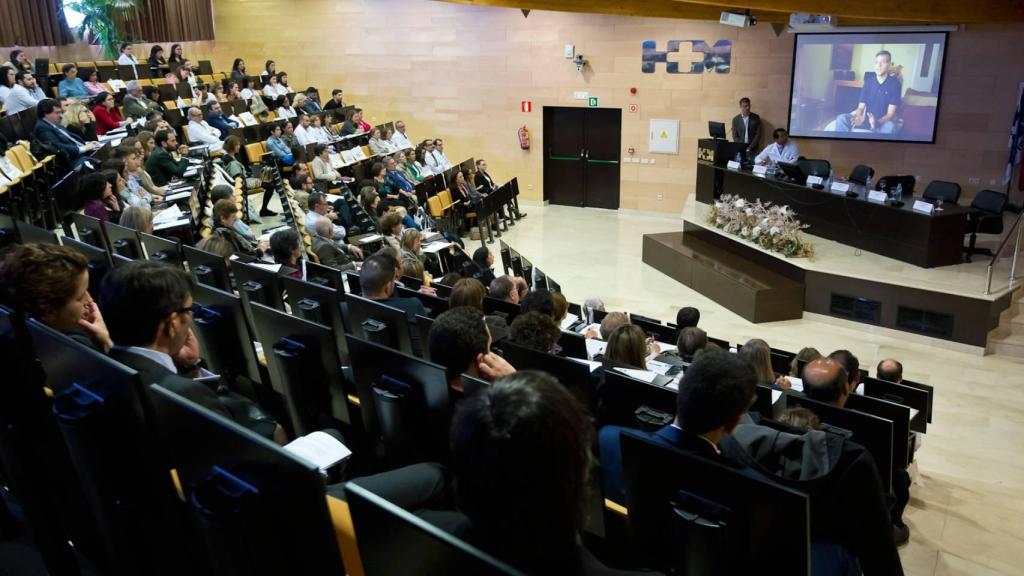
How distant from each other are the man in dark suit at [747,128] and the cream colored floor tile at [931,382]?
6.09 feet

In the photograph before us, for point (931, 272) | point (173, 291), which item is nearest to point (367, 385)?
point (173, 291)

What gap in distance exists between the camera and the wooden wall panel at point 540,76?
11094 millimetres

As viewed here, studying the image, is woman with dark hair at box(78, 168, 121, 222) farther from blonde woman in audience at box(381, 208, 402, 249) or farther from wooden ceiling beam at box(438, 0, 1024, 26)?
wooden ceiling beam at box(438, 0, 1024, 26)

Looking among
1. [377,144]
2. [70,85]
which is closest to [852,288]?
[377,144]

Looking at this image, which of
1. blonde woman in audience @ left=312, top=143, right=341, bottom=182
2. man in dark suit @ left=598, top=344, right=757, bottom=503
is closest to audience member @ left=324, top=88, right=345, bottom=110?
blonde woman in audience @ left=312, top=143, right=341, bottom=182

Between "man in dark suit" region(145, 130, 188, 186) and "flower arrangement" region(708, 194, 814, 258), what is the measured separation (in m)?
6.87

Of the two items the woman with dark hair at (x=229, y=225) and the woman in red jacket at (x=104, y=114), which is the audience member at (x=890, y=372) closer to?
the woman with dark hair at (x=229, y=225)

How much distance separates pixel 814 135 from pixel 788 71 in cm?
109

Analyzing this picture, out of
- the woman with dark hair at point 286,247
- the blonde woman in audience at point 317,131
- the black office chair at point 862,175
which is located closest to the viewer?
the woman with dark hair at point 286,247

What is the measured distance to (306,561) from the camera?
132cm

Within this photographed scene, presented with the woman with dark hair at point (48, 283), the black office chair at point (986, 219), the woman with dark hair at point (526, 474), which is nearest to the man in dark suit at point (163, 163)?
the woman with dark hair at point (48, 283)

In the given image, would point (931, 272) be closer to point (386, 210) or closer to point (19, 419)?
point (386, 210)

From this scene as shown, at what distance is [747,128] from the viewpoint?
40.2ft

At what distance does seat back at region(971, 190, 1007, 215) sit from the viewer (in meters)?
9.38
